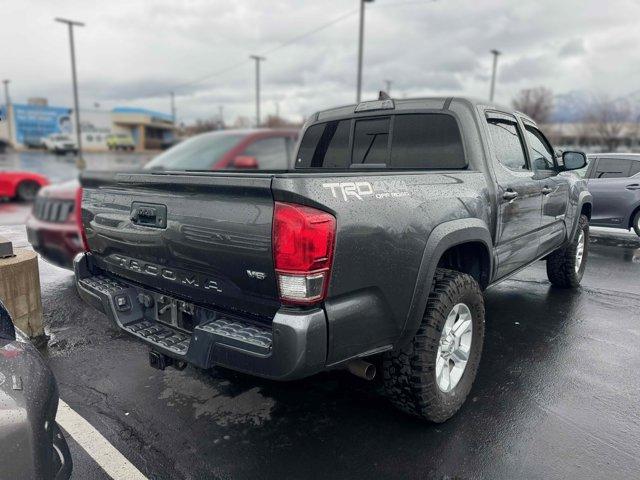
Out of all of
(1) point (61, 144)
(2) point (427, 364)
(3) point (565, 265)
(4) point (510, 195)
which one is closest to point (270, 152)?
(4) point (510, 195)

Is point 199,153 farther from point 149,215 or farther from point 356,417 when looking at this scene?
point 356,417

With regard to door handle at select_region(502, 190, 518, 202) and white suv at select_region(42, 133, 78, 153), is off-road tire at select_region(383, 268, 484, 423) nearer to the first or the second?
door handle at select_region(502, 190, 518, 202)

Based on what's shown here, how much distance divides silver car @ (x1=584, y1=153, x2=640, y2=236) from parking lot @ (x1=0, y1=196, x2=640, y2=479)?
5.54 meters

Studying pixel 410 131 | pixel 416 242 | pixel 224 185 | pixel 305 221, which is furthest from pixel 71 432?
pixel 410 131

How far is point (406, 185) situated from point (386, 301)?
0.62 metres

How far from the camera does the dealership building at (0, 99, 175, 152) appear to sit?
2196 inches

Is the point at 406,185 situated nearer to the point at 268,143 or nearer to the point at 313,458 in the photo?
the point at 313,458

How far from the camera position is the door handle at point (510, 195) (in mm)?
3453

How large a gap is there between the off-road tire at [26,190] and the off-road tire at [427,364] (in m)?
13.0

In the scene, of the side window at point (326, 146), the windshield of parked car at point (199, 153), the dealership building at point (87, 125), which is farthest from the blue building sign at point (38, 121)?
the side window at point (326, 146)

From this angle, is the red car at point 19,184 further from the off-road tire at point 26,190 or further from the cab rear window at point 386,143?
the cab rear window at point 386,143

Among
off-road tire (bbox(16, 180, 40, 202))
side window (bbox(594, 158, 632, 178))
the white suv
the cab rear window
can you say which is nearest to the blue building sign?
the white suv

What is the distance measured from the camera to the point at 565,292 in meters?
5.78

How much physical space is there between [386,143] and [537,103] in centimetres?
6260
